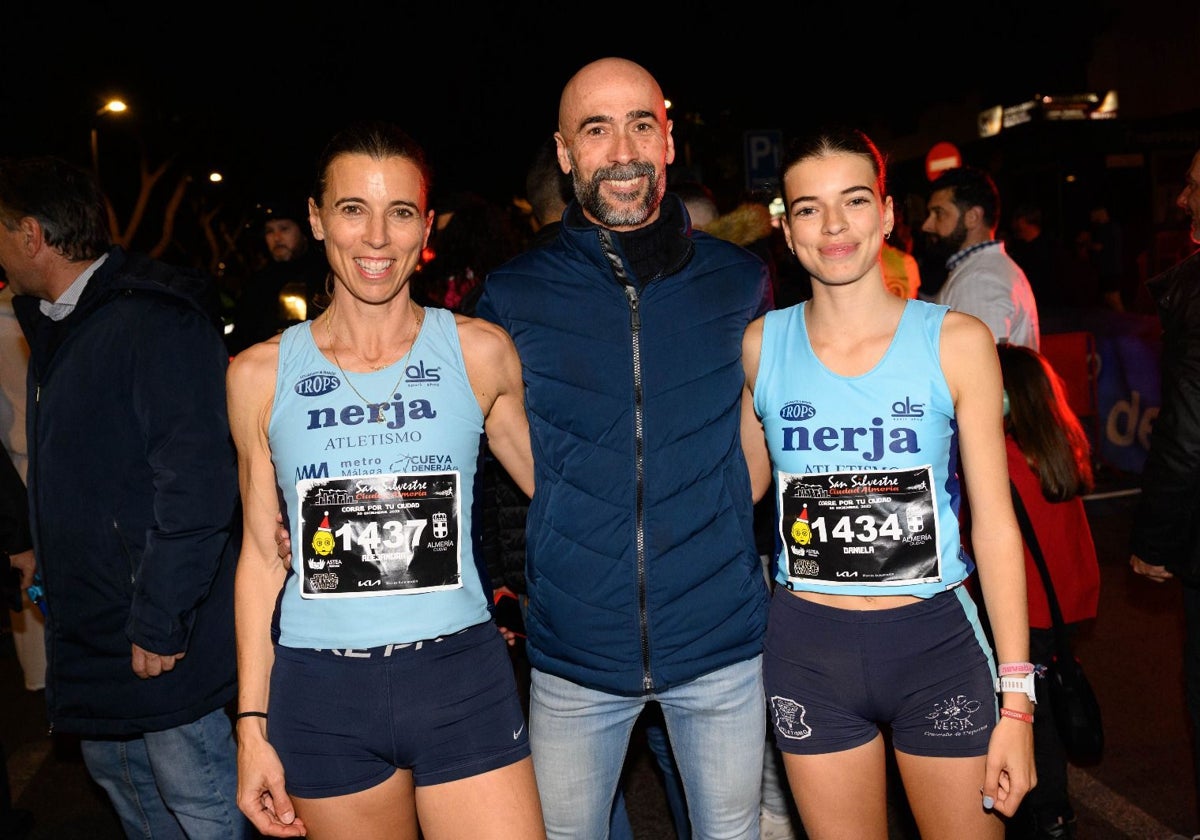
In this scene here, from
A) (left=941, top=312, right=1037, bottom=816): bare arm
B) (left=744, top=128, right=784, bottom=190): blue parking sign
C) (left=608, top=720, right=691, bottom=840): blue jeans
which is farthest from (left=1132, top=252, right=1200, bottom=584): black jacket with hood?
(left=744, top=128, right=784, bottom=190): blue parking sign

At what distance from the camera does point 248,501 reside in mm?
2600

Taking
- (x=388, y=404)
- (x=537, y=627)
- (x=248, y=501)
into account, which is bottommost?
(x=537, y=627)

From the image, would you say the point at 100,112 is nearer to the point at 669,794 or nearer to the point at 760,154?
the point at 760,154

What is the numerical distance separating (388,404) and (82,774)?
3606 millimetres

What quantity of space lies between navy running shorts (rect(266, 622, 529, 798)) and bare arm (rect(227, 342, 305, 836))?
8cm

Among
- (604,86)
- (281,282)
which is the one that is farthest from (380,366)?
(281,282)

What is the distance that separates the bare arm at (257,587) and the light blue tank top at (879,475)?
1.32 meters

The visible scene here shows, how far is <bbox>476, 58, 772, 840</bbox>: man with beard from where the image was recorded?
2.71 m

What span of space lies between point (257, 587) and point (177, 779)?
1.07m

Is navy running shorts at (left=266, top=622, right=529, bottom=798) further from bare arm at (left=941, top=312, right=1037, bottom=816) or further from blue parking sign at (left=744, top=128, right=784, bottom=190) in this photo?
blue parking sign at (left=744, top=128, right=784, bottom=190)

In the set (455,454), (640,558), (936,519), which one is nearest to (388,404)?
(455,454)

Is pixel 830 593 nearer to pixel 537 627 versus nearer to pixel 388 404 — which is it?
pixel 537 627

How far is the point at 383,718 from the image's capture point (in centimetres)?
238

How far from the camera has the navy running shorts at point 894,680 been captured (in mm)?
2529
